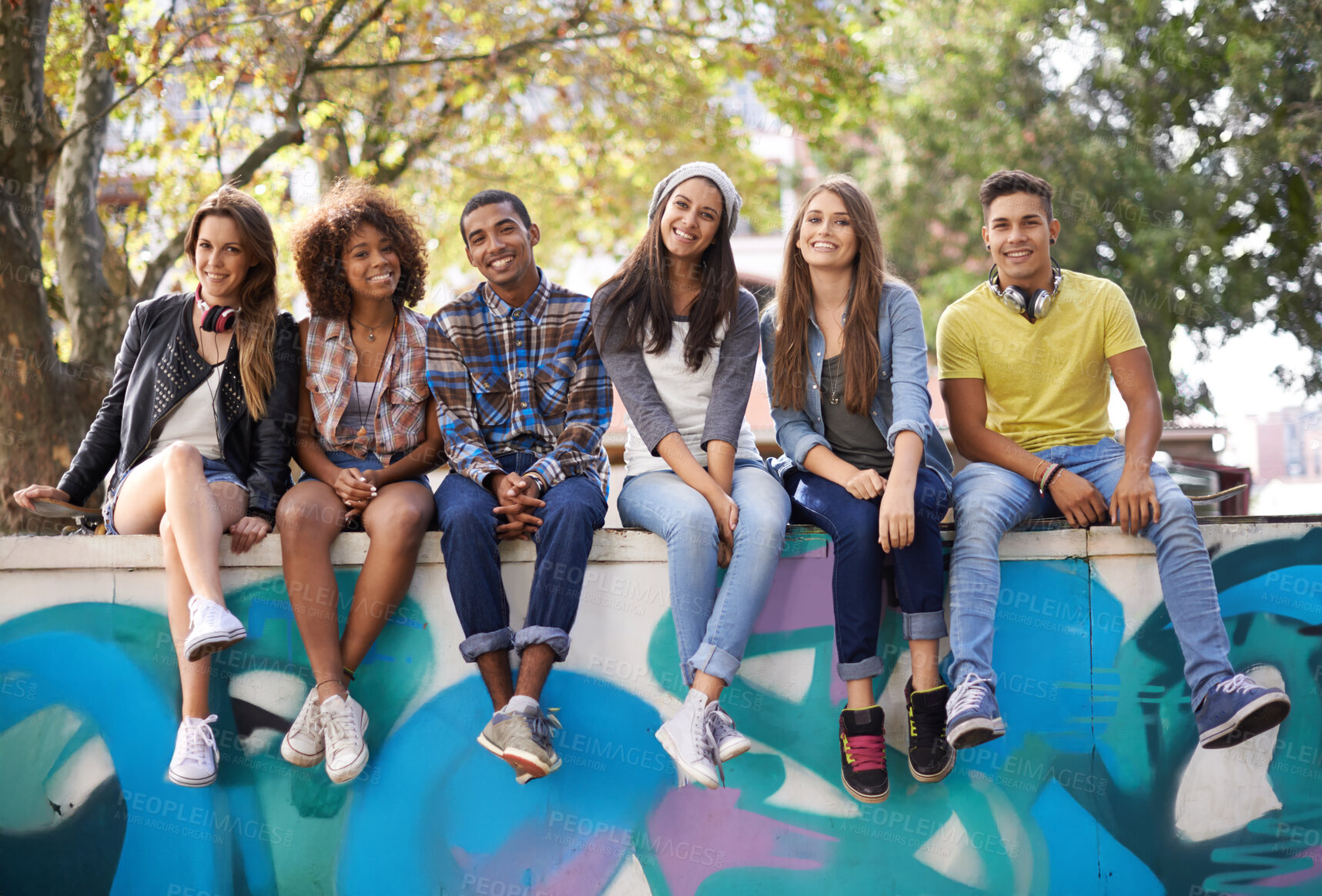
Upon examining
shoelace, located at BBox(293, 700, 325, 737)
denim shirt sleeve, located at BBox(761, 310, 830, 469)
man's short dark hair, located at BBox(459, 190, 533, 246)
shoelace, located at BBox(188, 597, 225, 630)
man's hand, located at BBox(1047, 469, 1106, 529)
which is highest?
man's short dark hair, located at BBox(459, 190, 533, 246)

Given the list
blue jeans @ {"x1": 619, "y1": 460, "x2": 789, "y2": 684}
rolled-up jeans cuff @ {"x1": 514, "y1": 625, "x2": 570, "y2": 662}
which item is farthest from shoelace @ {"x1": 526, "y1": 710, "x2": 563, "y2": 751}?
blue jeans @ {"x1": 619, "y1": 460, "x2": 789, "y2": 684}

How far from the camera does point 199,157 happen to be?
23.5ft

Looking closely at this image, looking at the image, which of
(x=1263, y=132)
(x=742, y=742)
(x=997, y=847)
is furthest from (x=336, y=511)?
(x=1263, y=132)

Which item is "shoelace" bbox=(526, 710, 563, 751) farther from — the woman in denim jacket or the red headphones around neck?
the red headphones around neck

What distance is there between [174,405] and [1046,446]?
3.13 meters

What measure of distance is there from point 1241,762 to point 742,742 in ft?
5.73

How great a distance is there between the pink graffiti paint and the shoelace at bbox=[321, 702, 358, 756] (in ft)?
3.30

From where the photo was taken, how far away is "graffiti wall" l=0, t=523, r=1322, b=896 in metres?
3.18

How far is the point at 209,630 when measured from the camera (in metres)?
2.88

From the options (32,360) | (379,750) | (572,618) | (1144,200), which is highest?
(1144,200)

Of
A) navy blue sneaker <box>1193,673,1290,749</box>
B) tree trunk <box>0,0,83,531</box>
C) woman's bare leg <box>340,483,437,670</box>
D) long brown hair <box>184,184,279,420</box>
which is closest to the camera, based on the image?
navy blue sneaker <box>1193,673,1290,749</box>

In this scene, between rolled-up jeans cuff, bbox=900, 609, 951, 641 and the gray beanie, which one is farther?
the gray beanie

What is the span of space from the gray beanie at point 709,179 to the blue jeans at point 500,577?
3.96ft

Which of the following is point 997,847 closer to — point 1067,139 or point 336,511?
point 336,511
